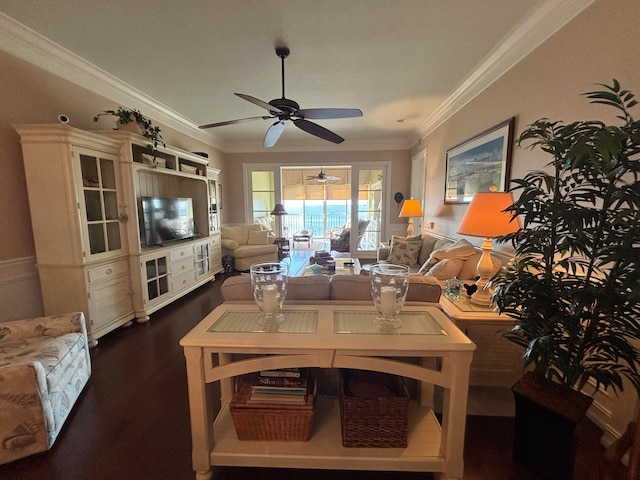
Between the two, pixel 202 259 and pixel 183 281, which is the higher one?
pixel 202 259

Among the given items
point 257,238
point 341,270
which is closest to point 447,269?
point 341,270

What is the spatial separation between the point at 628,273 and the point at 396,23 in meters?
2.25

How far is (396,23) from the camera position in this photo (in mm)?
2174

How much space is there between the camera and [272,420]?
132 cm

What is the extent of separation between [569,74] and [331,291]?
2181 mm

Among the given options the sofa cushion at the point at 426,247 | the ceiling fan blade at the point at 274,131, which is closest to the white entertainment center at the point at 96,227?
the ceiling fan blade at the point at 274,131

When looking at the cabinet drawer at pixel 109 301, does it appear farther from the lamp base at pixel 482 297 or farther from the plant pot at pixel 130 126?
the lamp base at pixel 482 297

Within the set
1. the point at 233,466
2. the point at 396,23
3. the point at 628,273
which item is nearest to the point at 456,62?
the point at 396,23

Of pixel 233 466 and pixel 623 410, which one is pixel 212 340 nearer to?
pixel 233 466

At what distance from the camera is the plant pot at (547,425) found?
48.4 inches

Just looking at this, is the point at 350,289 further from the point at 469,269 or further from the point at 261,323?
the point at 469,269

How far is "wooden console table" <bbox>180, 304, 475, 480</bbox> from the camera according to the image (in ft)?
3.77

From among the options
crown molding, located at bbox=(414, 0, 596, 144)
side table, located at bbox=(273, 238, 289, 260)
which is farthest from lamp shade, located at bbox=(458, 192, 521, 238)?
side table, located at bbox=(273, 238, 289, 260)

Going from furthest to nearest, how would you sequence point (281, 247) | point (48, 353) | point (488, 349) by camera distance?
point (281, 247) → point (488, 349) → point (48, 353)
